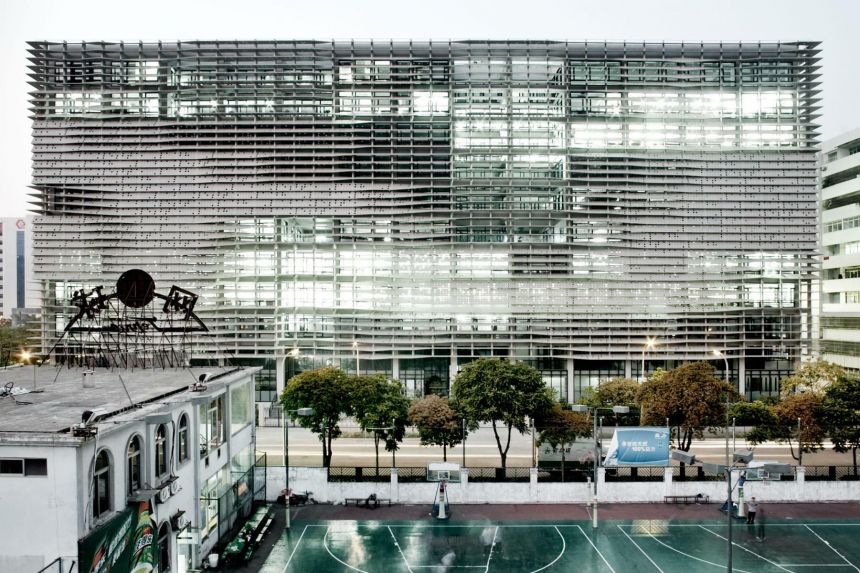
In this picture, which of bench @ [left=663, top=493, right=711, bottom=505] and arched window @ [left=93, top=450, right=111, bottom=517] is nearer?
arched window @ [left=93, top=450, right=111, bottom=517]

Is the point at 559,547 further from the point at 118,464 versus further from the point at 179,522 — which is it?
the point at 118,464

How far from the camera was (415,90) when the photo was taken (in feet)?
212

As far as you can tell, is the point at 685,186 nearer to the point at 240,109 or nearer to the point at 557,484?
the point at 557,484

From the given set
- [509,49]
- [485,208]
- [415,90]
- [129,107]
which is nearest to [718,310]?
[485,208]

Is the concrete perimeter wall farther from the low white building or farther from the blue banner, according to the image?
the low white building

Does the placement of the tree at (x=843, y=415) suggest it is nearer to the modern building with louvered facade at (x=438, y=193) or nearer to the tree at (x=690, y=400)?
the tree at (x=690, y=400)

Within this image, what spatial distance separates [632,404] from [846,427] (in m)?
15.0

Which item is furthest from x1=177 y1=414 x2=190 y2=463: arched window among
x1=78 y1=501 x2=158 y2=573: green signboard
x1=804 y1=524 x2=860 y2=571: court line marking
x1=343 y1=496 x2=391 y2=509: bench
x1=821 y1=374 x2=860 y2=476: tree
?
x1=821 y1=374 x2=860 y2=476: tree

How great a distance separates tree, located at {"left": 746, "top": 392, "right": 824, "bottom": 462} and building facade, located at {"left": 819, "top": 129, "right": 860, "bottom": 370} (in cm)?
3543

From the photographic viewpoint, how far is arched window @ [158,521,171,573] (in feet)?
76.7

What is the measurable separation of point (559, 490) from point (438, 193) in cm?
3573

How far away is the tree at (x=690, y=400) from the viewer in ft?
129

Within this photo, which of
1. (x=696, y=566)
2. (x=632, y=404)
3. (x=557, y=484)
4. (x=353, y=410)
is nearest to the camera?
(x=696, y=566)

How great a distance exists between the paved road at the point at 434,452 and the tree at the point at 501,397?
6.33 meters
